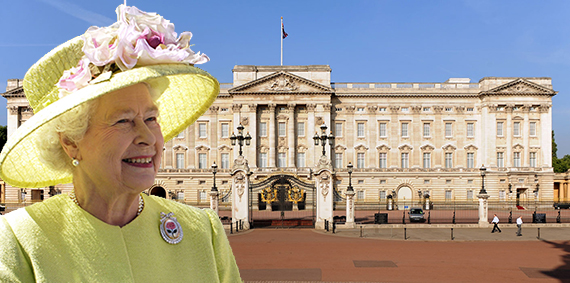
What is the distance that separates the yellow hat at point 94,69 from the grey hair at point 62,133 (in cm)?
4

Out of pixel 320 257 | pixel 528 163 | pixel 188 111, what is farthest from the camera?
pixel 528 163

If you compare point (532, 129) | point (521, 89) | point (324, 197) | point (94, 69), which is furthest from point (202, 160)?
point (94, 69)

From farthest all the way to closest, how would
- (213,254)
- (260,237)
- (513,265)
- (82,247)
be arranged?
(260,237)
(513,265)
(213,254)
(82,247)

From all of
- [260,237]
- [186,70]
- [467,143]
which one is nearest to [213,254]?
[186,70]

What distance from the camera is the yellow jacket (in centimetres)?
154

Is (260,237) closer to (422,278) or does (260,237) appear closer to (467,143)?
(422,278)

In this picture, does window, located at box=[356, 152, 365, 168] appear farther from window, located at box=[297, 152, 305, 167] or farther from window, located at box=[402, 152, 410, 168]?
window, located at box=[297, 152, 305, 167]

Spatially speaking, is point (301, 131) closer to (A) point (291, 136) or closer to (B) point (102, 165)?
(A) point (291, 136)

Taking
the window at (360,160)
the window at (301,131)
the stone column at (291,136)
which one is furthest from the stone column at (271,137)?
the window at (360,160)

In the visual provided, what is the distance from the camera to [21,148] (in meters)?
1.86

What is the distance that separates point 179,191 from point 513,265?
41.5 m

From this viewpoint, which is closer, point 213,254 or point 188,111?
point 213,254

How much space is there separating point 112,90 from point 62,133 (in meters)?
0.43

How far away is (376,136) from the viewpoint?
51.2m
